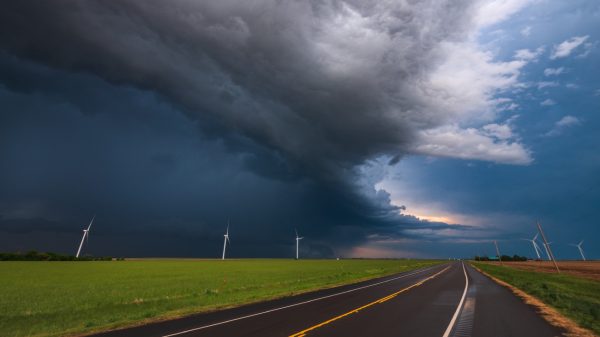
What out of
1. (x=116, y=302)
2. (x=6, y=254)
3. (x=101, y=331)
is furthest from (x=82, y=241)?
(x=101, y=331)

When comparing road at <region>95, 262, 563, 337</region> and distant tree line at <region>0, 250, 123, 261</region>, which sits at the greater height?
distant tree line at <region>0, 250, 123, 261</region>

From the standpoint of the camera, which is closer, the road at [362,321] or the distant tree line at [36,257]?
the road at [362,321]

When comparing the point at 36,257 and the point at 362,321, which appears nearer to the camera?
the point at 362,321

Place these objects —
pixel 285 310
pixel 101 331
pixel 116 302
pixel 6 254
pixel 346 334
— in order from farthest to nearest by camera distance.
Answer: pixel 6 254, pixel 116 302, pixel 285 310, pixel 101 331, pixel 346 334

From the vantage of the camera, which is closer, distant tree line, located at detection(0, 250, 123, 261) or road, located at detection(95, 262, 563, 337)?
road, located at detection(95, 262, 563, 337)

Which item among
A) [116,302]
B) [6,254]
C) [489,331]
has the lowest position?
[489,331]

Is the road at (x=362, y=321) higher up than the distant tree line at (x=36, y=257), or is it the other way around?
the distant tree line at (x=36, y=257)

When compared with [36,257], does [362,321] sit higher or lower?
lower

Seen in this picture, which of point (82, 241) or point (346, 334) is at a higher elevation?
point (82, 241)

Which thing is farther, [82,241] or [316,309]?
[82,241]

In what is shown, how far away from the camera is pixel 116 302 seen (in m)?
25.5

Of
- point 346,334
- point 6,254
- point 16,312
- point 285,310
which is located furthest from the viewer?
point 6,254

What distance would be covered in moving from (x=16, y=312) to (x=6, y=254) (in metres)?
134

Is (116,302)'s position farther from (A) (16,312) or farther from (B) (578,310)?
(B) (578,310)
